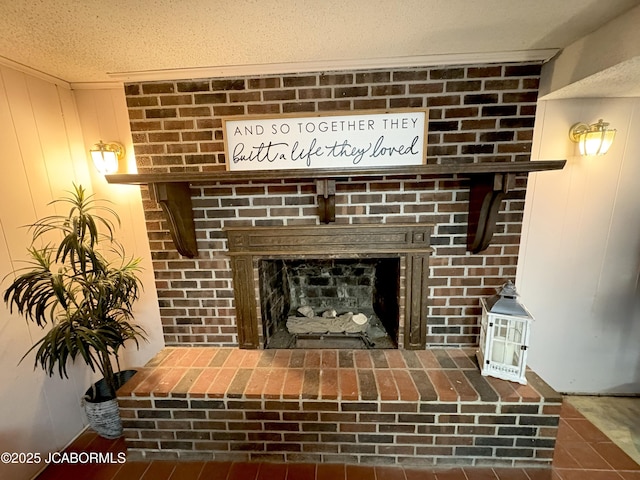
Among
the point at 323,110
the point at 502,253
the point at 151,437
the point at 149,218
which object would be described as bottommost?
the point at 151,437

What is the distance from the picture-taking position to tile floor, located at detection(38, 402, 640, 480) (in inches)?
53.0

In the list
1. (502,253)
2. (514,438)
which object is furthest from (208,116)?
(514,438)

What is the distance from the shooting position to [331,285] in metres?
2.09

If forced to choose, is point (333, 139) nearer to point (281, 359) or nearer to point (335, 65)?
point (335, 65)

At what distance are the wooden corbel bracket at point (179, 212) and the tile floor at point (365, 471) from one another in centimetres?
112

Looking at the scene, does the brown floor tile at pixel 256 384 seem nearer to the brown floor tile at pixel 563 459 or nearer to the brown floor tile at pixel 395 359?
the brown floor tile at pixel 395 359

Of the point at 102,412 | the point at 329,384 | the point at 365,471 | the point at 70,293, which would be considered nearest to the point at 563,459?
the point at 365,471

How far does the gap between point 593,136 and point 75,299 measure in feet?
9.31

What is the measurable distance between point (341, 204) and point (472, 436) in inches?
53.2

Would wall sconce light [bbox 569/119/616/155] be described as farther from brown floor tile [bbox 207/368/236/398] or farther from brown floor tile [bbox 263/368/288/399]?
brown floor tile [bbox 207/368/236/398]

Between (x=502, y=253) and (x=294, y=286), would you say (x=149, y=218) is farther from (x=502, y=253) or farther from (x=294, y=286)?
(x=502, y=253)

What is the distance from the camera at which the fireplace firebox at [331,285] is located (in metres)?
1.63

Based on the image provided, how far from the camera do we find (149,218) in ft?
5.55

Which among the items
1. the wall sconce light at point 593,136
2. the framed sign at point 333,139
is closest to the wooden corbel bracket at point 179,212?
the framed sign at point 333,139
